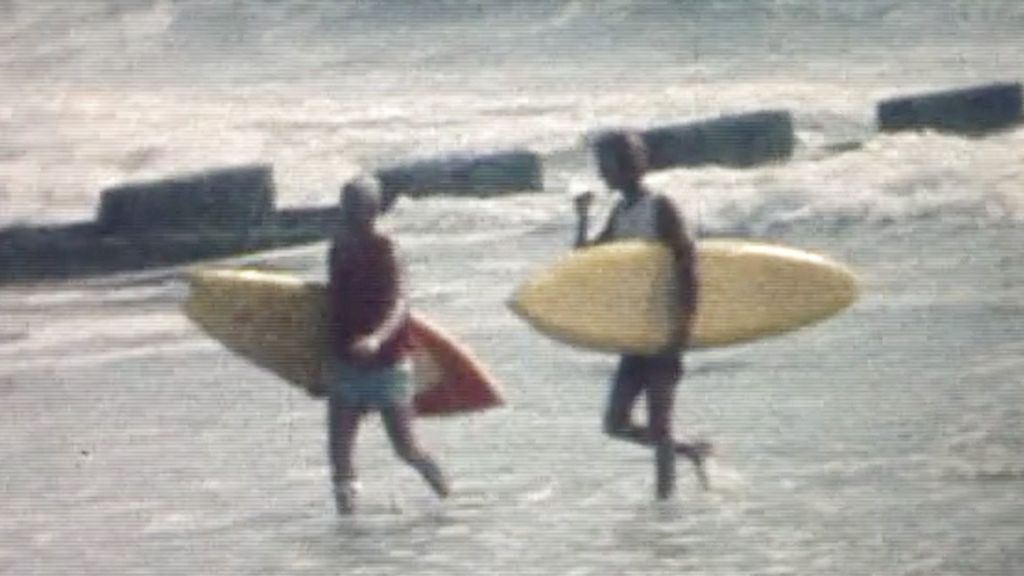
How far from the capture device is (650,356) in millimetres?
3232

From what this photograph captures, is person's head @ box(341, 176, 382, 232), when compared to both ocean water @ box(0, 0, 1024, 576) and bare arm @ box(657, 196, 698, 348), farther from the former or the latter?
bare arm @ box(657, 196, 698, 348)

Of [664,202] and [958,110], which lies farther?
[958,110]

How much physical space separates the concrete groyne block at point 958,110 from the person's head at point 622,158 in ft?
1.16

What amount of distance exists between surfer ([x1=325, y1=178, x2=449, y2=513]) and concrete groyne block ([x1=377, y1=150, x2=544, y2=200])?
9 centimetres

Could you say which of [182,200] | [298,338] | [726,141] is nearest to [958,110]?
[726,141]

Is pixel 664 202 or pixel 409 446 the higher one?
pixel 664 202

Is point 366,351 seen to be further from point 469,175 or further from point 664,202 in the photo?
point 664,202

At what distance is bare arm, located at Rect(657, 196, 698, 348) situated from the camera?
10.4ft

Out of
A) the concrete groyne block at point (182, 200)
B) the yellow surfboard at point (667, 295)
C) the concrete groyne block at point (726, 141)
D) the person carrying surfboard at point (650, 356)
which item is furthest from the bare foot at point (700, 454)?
the concrete groyne block at point (182, 200)

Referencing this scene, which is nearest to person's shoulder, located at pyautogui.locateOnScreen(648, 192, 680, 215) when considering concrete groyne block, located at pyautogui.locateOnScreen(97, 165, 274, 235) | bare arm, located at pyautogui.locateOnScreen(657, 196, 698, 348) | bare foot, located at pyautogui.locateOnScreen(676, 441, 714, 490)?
bare arm, located at pyautogui.locateOnScreen(657, 196, 698, 348)

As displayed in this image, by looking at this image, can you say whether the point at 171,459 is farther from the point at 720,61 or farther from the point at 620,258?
the point at 720,61

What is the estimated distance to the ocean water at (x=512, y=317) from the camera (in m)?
3.22

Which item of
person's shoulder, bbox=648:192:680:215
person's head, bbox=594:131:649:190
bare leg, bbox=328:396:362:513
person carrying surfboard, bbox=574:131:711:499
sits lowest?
bare leg, bbox=328:396:362:513

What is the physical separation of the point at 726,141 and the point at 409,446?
1.94ft
